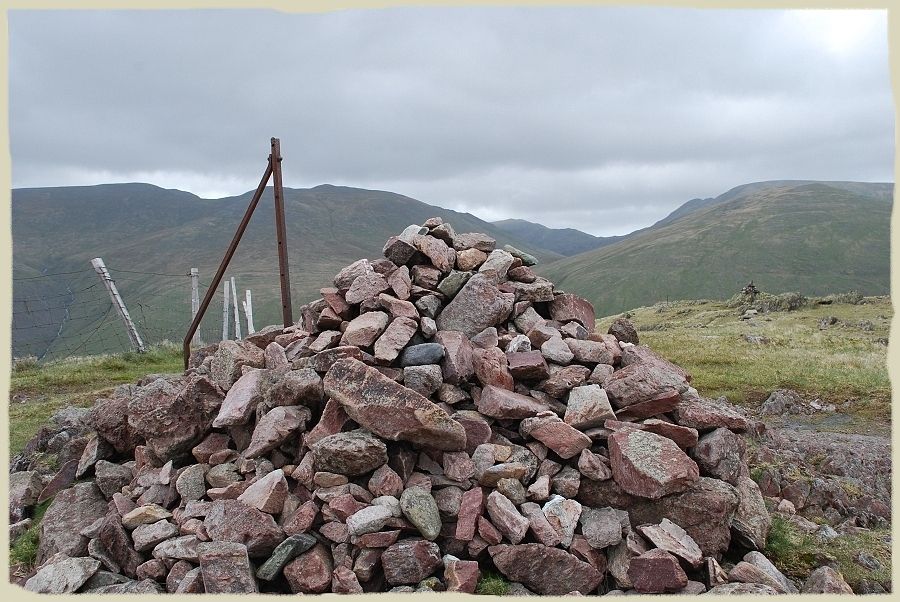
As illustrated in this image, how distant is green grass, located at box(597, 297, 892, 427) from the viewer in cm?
1714

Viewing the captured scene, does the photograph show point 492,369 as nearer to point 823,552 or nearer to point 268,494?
point 268,494

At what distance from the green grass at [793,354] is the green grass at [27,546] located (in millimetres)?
16099

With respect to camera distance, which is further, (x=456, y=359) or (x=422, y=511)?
(x=456, y=359)

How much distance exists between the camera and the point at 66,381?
1625 centimetres

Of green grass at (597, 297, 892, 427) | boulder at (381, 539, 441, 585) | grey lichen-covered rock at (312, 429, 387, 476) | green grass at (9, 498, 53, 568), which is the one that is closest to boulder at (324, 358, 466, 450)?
grey lichen-covered rock at (312, 429, 387, 476)

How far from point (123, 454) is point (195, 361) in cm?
255

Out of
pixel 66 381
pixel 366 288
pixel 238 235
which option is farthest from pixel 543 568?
pixel 66 381

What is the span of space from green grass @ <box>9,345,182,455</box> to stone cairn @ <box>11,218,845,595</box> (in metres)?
4.78

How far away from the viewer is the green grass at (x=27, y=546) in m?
7.17

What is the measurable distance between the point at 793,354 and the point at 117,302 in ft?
83.3

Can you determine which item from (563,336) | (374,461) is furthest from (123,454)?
(563,336)

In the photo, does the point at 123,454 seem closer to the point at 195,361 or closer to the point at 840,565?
the point at 195,361

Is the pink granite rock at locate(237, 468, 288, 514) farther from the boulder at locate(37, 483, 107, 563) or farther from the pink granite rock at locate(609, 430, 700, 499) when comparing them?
the pink granite rock at locate(609, 430, 700, 499)

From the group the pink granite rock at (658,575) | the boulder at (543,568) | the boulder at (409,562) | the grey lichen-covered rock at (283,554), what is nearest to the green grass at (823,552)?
the pink granite rock at (658,575)
